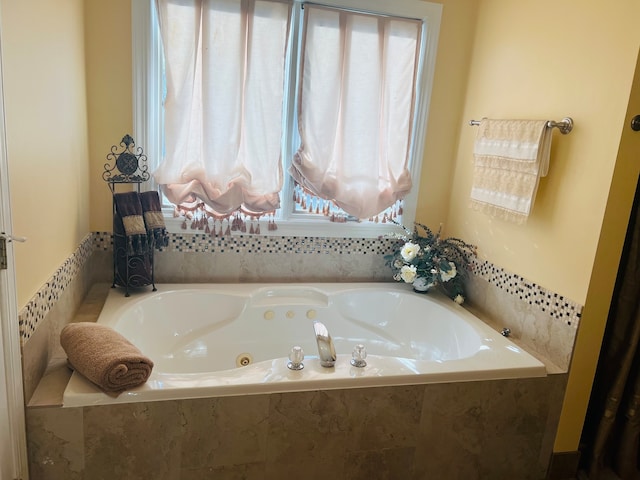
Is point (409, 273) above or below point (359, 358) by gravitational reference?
above

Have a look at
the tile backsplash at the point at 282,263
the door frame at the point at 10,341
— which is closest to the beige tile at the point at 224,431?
the door frame at the point at 10,341

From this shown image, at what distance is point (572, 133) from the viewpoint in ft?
6.64

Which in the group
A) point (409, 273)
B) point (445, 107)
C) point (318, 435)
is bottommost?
point (318, 435)

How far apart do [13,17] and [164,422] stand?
139cm

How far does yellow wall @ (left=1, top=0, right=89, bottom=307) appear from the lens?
1452 millimetres

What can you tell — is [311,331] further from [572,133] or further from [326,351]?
[572,133]

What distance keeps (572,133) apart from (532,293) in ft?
Result: 2.49

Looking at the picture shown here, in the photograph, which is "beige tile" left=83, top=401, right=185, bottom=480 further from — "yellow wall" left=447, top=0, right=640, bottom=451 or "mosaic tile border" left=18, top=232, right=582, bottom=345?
"yellow wall" left=447, top=0, right=640, bottom=451

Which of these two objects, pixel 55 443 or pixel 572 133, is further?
pixel 572 133

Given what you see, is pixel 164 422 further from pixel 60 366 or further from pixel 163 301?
pixel 163 301

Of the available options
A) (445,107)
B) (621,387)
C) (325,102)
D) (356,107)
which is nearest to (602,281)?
(621,387)

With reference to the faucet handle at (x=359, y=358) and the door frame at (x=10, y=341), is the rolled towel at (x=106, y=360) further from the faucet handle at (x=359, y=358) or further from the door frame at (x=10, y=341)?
the faucet handle at (x=359, y=358)

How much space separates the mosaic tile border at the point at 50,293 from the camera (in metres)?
1.52

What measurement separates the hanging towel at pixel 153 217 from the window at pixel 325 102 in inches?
4.3
